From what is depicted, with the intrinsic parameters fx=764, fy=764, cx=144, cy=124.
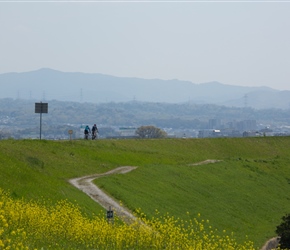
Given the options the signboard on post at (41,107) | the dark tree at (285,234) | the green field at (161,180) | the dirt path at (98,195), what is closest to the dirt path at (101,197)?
the dirt path at (98,195)

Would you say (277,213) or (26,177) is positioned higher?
(26,177)

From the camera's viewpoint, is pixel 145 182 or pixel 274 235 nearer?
pixel 274 235

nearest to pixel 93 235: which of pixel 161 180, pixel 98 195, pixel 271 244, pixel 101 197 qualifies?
pixel 101 197

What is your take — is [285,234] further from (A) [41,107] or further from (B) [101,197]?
(A) [41,107]

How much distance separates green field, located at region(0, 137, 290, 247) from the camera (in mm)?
38250

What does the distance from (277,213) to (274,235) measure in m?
9.70

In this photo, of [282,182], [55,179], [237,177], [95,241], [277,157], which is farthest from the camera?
[277,157]

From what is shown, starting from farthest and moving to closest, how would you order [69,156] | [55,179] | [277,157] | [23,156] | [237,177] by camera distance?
[277,157], [237,177], [69,156], [23,156], [55,179]

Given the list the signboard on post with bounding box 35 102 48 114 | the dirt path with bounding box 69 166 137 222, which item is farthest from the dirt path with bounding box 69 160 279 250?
the signboard on post with bounding box 35 102 48 114

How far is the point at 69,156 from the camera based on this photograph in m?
50.3

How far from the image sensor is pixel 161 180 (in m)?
→ 48.4

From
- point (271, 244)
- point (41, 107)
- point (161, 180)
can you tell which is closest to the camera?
point (271, 244)

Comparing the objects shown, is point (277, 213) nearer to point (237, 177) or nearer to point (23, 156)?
point (237, 177)

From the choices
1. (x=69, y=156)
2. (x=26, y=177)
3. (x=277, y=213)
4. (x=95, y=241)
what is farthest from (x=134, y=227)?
(x=277, y=213)
